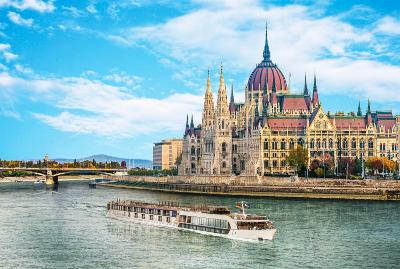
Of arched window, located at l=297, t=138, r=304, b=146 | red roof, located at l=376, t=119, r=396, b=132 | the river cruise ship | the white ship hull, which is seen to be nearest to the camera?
the white ship hull

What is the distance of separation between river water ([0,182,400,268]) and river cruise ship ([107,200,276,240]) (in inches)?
67.1

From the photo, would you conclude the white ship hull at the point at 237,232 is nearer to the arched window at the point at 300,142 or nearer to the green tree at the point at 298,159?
the green tree at the point at 298,159

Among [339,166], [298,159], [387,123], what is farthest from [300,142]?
[387,123]

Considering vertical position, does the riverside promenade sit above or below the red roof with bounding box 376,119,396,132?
below

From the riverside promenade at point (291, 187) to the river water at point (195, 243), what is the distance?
23.6m

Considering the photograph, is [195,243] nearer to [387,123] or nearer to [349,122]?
[349,122]

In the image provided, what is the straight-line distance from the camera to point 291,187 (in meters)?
141

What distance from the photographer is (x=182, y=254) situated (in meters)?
66.1

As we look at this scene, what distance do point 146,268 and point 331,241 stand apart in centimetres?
2396

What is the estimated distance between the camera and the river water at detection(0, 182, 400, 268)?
62.3 m

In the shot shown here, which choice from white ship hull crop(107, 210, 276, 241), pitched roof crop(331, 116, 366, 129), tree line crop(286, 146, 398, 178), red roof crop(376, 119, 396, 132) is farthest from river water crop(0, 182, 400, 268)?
red roof crop(376, 119, 396, 132)

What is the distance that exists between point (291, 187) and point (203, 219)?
62.1 meters

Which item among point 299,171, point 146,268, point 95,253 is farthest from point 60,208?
point 299,171

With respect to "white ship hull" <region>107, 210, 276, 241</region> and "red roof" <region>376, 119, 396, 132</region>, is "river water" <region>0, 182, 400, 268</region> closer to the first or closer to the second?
"white ship hull" <region>107, 210, 276, 241</region>
